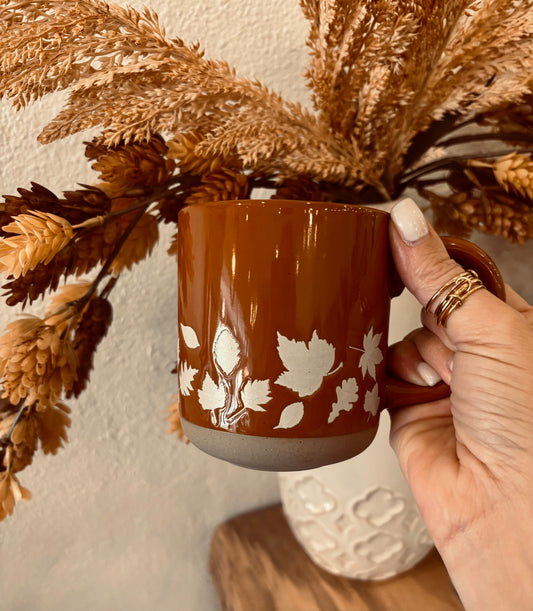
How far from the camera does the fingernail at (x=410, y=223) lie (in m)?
0.36

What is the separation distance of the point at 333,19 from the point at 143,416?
558mm

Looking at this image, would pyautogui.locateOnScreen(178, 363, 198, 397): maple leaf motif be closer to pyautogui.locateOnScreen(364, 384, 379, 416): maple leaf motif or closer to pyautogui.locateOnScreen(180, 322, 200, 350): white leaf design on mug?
pyautogui.locateOnScreen(180, 322, 200, 350): white leaf design on mug

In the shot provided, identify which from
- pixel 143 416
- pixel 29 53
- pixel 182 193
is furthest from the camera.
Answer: pixel 143 416

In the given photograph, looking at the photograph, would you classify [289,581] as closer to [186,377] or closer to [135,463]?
[135,463]

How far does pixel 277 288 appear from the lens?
0.33 meters

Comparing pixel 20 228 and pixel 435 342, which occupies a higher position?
pixel 20 228

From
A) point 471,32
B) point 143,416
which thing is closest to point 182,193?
point 471,32

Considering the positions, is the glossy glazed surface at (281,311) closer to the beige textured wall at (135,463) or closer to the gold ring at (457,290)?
the gold ring at (457,290)

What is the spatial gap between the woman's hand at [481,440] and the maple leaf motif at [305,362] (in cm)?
10

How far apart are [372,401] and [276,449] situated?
9 centimetres

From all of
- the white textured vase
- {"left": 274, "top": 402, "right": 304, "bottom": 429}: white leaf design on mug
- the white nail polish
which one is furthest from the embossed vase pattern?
{"left": 274, "top": 402, "right": 304, "bottom": 429}: white leaf design on mug

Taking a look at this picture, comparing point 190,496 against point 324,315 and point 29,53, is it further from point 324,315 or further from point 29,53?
point 29,53

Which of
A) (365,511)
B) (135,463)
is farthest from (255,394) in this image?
(135,463)

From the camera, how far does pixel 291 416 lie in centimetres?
35
